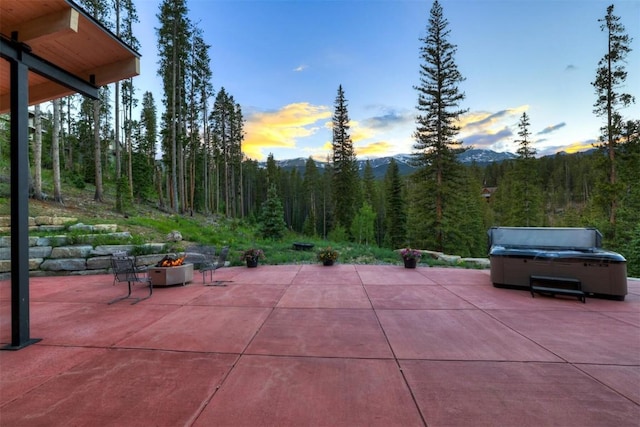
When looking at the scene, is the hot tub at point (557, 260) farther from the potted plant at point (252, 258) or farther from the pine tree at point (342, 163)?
the pine tree at point (342, 163)

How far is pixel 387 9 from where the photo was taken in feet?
33.4

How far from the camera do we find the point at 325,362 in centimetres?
275

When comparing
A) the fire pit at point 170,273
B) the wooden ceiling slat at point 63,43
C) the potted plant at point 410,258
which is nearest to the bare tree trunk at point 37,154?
the wooden ceiling slat at point 63,43

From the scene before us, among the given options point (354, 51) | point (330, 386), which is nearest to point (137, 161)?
point (354, 51)

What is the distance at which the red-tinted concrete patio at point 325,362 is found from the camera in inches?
78.7

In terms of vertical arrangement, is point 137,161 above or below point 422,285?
above

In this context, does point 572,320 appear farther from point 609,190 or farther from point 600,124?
point 600,124

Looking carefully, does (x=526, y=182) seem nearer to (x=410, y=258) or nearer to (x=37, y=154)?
(x=410, y=258)

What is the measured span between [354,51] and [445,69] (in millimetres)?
8942

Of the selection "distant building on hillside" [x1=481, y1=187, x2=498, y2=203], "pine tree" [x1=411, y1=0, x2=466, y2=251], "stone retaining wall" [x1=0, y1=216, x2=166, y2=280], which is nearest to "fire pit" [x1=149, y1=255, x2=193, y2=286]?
"stone retaining wall" [x1=0, y1=216, x2=166, y2=280]

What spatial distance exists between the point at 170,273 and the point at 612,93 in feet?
81.4

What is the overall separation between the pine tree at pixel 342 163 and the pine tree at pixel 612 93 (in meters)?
20.2

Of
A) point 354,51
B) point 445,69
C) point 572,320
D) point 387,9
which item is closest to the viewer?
point 572,320

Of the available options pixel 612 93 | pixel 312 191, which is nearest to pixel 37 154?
pixel 612 93
